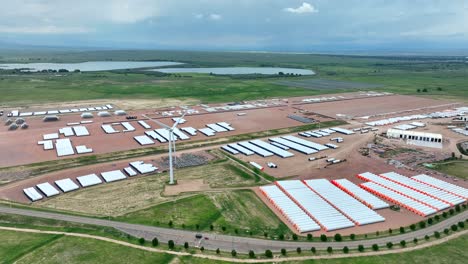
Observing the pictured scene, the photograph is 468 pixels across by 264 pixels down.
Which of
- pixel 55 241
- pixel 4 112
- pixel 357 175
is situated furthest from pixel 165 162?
pixel 4 112

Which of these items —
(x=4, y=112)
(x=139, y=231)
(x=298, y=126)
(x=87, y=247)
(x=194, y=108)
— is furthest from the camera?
(x=194, y=108)

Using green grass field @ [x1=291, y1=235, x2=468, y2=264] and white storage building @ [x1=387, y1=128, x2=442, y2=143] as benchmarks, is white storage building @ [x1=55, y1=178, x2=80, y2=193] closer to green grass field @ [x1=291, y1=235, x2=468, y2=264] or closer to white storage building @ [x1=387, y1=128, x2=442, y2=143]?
green grass field @ [x1=291, y1=235, x2=468, y2=264]

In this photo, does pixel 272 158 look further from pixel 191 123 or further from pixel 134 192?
pixel 191 123

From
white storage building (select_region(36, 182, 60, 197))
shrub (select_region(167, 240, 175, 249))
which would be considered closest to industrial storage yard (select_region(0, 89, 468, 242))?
white storage building (select_region(36, 182, 60, 197))

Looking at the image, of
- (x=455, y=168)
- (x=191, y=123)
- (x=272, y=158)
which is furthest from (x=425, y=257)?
(x=191, y=123)

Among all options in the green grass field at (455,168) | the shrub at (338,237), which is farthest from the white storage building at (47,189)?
the green grass field at (455,168)

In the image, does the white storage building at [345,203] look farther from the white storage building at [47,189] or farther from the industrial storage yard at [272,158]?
the white storage building at [47,189]

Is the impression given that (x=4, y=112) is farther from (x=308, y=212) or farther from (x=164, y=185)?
(x=308, y=212)
